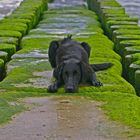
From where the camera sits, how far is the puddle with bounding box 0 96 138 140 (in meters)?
5.92

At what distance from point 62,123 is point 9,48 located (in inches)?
191

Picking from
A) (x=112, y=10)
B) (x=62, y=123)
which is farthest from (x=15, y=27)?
(x=62, y=123)

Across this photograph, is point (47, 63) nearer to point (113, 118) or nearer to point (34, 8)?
point (113, 118)

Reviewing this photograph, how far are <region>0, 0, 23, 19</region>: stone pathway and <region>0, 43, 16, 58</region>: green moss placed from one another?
9553 millimetres

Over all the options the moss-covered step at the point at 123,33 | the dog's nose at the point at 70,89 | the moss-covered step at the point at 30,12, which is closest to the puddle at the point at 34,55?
the moss-covered step at the point at 123,33

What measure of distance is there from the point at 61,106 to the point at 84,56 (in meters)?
1.53

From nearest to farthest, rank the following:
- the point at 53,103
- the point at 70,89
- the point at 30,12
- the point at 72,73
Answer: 1. the point at 53,103
2. the point at 70,89
3. the point at 72,73
4. the point at 30,12

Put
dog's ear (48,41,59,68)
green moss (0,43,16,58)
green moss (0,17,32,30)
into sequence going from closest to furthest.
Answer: dog's ear (48,41,59,68) < green moss (0,43,16,58) < green moss (0,17,32,30)

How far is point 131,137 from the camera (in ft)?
19.1

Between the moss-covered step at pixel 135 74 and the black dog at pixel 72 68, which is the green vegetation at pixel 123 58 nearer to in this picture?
the moss-covered step at pixel 135 74

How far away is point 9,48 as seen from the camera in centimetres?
1103

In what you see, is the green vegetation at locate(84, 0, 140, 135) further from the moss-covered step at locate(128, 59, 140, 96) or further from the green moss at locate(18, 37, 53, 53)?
the green moss at locate(18, 37, 53, 53)

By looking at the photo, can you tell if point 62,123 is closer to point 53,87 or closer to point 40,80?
point 53,87

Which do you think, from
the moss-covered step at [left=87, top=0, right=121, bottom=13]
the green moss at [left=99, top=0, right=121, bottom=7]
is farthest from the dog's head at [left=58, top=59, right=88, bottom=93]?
the green moss at [left=99, top=0, right=121, bottom=7]
